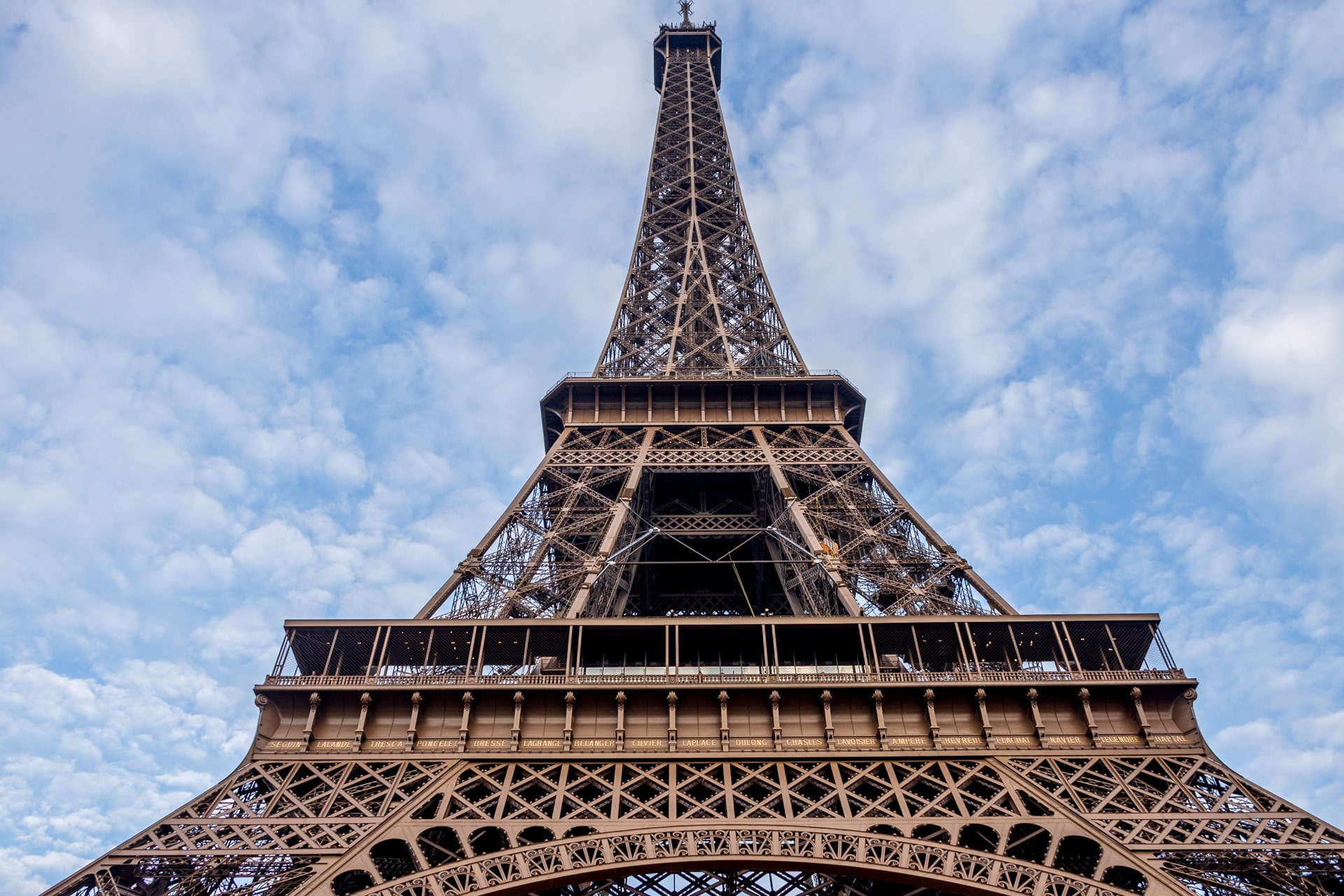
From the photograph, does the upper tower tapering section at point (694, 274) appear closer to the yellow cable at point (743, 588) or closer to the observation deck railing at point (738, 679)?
the yellow cable at point (743, 588)

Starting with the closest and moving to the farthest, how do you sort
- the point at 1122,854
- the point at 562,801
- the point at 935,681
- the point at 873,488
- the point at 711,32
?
the point at 1122,854
the point at 562,801
the point at 935,681
the point at 873,488
the point at 711,32

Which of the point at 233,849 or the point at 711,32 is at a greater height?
the point at 711,32

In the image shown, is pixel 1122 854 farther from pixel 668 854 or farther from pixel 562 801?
pixel 562 801

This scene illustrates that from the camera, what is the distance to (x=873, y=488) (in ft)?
104

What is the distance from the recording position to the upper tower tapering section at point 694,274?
40.4 m

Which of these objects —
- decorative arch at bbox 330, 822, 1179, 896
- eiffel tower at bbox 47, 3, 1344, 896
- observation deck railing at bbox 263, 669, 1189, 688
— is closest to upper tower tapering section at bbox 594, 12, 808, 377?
eiffel tower at bbox 47, 3, 1344, 896

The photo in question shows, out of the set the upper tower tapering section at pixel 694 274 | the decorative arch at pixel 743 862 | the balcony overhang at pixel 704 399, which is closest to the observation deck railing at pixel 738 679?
the decorative arch at pixel 743 862

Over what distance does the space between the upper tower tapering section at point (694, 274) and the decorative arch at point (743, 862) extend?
2154cm

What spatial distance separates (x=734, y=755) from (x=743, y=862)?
123 inches

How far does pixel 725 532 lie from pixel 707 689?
41.0 feet

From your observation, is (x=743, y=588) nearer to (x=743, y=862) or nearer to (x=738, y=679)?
(x=738, y=679)

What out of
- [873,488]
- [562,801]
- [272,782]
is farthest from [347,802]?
[873,488]

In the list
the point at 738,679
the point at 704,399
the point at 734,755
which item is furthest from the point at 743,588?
the point at 734,755

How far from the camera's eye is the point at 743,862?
56.1 ft
